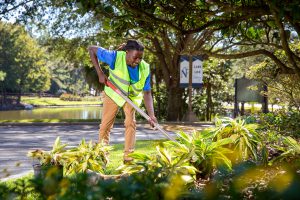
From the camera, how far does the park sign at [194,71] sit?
19.5 meters

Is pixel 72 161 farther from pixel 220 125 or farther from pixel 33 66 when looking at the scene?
pixel 33 66

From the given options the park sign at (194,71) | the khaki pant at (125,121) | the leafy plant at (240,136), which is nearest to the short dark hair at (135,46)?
the khaki pant at (125,121)

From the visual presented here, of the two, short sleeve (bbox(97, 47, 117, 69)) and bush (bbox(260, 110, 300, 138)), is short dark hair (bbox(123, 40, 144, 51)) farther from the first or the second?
bush (bbox(260, 110, 300, 138))

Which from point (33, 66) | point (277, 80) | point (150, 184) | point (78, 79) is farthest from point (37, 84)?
point (150, 184)

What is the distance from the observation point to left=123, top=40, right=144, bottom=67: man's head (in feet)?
19.5

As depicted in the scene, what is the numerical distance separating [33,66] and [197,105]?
31621 millimetres

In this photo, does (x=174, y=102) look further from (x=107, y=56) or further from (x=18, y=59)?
(x=18, y=59)

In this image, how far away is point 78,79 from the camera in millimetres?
93312

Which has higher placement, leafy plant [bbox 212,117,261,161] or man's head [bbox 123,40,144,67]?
man's head [bbox 123,40,144,67]

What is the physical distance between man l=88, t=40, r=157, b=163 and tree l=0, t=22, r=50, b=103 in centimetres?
4423

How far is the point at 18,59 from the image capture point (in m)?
51.0

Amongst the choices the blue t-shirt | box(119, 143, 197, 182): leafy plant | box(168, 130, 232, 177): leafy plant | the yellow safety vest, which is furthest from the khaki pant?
box(119, 143, 197, 182): leafy plant

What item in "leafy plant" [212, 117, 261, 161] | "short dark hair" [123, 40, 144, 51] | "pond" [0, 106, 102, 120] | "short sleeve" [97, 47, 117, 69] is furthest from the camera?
"pond" [0, 106, 102, 120]

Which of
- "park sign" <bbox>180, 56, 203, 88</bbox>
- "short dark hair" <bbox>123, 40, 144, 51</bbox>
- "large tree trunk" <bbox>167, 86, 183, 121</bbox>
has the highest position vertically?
"park sign" <bbox>180, 56, 203, 88</bbox>
